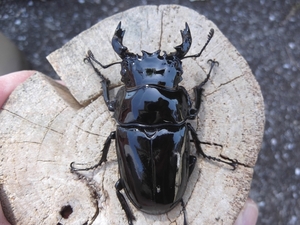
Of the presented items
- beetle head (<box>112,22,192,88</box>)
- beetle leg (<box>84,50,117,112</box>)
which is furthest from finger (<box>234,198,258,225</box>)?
beetle leg (<box>84,50,117,112</box>)

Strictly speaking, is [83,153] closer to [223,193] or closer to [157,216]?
[157,216]

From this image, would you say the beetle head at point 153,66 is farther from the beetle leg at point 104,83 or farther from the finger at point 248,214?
the finger at point 248,214

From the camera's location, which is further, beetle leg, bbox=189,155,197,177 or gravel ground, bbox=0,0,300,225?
gravel ground, bbox=0,0,300,225

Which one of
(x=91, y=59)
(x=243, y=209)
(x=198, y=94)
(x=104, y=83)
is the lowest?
(x=243, y=209)

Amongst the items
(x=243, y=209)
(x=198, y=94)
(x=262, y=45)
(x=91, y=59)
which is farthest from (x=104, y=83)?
(x=262, y=45)

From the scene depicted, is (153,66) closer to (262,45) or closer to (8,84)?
(8,84)

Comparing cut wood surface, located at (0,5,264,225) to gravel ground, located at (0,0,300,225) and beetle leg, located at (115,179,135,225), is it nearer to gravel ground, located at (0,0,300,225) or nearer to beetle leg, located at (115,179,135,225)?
beetle leg, located at (115,179,135,225)
